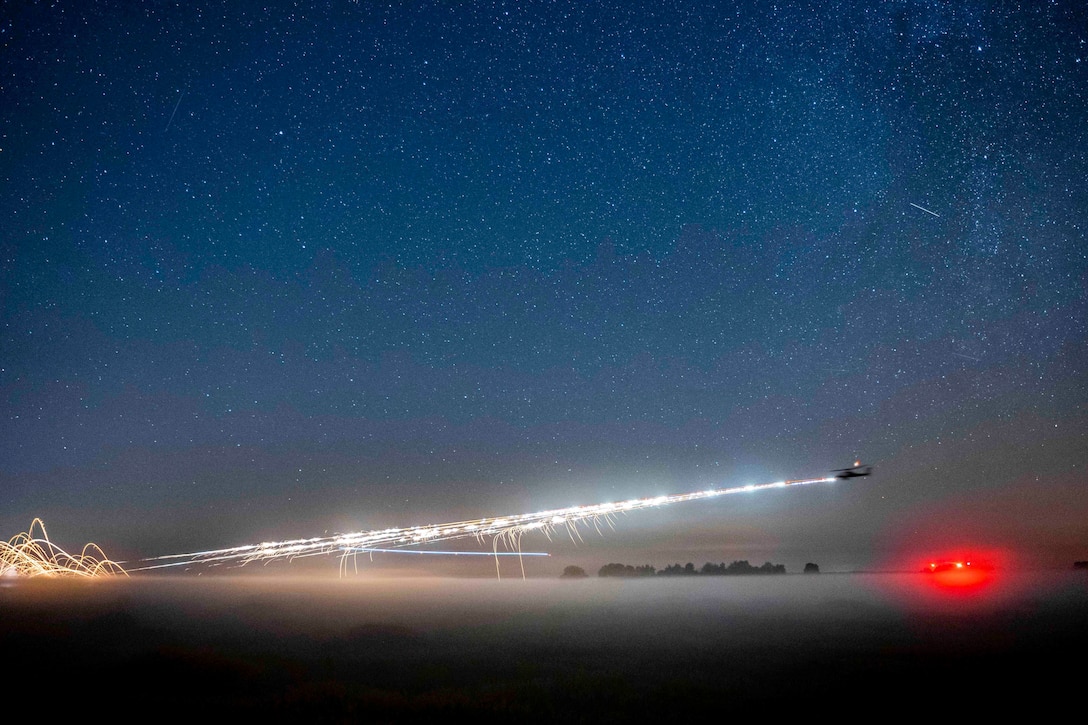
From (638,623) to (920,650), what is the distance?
1215 cm

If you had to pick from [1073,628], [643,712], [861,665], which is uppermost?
[643,712]

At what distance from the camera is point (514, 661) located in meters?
20.5

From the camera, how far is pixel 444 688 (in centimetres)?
1647

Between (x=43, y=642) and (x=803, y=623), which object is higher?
(x=43, y=642)

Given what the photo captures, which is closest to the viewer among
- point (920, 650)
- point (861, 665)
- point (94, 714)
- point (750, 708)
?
point (94, 714)

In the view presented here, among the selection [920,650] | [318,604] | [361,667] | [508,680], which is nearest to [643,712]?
[508,680]

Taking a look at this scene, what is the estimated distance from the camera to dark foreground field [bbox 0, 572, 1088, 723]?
14828 millimetres

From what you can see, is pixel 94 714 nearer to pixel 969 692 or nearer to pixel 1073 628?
pixel 969 692

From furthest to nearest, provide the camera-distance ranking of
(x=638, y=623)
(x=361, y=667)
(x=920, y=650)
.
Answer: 1. (x=638, y=623)
2. (x=920, y=650)
3. (x=361, y=667)

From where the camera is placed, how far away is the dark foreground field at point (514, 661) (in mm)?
14828

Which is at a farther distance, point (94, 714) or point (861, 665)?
point (861, 665)

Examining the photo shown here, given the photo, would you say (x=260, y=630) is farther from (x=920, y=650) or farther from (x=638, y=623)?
(x=920, y=650)

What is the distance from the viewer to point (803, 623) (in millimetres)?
32781

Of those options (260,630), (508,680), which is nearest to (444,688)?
(508,680)
